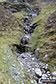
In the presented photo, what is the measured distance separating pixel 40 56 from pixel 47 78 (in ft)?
12.3

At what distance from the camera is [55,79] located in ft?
24.6

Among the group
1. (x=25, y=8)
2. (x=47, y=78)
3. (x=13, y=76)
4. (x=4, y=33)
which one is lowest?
(x=47, y=78)

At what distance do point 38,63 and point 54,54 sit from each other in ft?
7.69

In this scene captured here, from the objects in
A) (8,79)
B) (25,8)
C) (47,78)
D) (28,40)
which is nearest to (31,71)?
(47,78)

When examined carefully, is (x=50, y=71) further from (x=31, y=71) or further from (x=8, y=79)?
(x=8, y=79)

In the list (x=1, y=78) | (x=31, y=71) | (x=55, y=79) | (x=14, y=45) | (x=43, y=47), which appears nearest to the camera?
(x=1, y=78)

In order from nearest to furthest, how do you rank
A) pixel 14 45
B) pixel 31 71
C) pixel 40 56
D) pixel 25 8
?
pixel 31 71
pixel 40 56
pixel 14 45
pixel 25 8

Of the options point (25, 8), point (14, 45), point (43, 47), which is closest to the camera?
point (43, 47)

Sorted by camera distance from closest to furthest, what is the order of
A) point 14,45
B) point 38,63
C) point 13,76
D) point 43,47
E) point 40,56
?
point 13,76, point 38,63, point 40,56, point 43,47, point 14,45

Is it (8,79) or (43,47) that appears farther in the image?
(43,47)

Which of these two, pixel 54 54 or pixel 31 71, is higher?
pixel 54 54

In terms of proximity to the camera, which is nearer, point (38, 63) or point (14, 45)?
point (38, 63)

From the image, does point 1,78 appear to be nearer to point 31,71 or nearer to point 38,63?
point 31,71

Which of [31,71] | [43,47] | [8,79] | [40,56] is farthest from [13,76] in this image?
[43,47]
